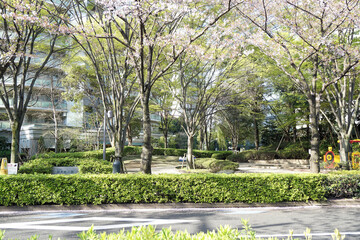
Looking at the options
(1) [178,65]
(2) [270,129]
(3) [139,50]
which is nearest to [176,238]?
(3) [139,50]

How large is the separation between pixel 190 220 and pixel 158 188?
6.60ft

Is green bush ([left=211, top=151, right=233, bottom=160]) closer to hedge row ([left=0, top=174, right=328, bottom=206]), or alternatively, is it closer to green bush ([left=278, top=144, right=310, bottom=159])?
green bush ([left=278, top=144, right=310, bottom=159])

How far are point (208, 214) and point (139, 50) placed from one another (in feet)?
19.5

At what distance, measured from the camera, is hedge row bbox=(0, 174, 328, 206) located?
7.86 m

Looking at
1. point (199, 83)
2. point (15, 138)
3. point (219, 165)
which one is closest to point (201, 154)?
point (199, 83)

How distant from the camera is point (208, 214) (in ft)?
24.3

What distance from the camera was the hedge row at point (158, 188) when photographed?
7859 millimetres

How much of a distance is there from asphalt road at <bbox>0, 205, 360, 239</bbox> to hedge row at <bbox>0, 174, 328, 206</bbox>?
416mm

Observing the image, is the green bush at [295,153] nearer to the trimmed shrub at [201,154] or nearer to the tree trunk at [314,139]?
the trimmed shrub at [201,154]

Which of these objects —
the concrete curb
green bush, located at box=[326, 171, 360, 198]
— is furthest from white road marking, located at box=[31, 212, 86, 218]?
green bush, located at box=[326, 171, 360, 198]

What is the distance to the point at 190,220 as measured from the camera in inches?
263

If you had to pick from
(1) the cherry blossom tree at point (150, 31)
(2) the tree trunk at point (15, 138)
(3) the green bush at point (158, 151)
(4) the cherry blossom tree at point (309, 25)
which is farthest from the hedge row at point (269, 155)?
(2) the tree trunk at point (15, 138)

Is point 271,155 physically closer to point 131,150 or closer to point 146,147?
point 131,150

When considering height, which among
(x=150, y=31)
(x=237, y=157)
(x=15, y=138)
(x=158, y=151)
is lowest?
(x=237, y=157)
